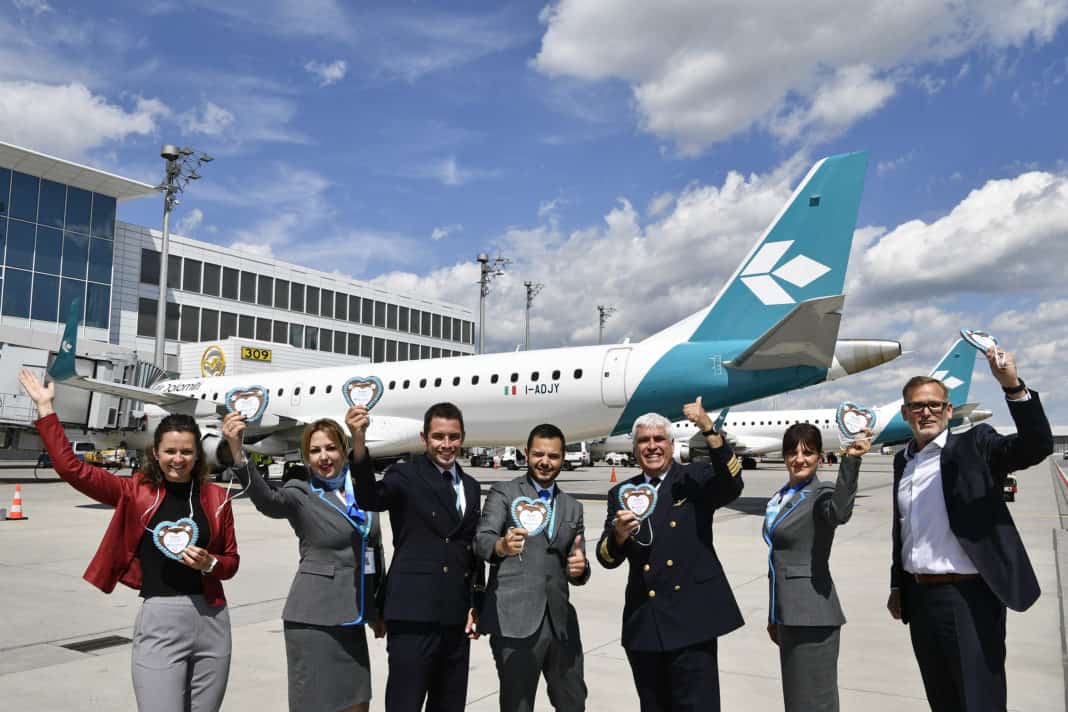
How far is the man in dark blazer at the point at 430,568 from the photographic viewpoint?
3613 millimetres

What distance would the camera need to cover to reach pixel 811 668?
12.4 ft

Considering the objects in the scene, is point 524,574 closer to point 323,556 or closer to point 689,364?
point 323,556

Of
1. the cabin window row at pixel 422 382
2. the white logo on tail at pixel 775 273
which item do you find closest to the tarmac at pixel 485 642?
the white logo on tail at pixel 775 273

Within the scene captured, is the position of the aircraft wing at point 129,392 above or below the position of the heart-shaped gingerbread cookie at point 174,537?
above

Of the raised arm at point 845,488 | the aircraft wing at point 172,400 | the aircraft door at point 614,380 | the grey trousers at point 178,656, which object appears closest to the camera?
the grey trousers at point 178,656

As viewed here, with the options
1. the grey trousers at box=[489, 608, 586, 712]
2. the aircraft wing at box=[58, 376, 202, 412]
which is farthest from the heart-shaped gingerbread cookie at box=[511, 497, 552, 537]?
the aircraft wing at box=[58, 376, 202, 412]

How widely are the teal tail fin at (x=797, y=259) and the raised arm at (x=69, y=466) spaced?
14.1 meters

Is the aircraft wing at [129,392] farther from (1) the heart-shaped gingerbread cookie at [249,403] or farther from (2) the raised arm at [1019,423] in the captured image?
(2) the raised arm at [1019,423]

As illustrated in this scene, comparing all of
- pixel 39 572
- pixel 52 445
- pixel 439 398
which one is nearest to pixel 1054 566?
pixel 52 445

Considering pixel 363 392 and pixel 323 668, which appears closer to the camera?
pixel 323 668

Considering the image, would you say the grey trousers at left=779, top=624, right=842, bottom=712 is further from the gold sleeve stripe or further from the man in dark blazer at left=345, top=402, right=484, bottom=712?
the man in dark blazer at left=345, top=402, right=484, bottom=712

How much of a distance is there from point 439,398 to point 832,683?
55.3ft

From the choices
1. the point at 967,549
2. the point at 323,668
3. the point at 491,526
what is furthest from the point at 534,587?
the point at 967,549

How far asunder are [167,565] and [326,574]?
2.26ft
